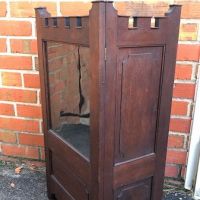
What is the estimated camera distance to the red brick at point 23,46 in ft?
5.16

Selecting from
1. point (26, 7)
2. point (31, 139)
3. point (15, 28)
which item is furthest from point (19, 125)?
point (26, 7)

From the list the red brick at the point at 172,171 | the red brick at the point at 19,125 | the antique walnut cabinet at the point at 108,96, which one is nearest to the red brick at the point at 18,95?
the red brick at the point at 19,125

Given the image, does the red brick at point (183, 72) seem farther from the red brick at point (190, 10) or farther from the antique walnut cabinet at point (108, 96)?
the antique walnut cabinet at point (108, 96)

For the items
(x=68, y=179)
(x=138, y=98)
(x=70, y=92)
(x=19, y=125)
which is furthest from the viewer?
(x=19, y=125)

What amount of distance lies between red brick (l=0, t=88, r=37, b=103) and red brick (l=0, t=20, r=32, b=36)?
33 cm

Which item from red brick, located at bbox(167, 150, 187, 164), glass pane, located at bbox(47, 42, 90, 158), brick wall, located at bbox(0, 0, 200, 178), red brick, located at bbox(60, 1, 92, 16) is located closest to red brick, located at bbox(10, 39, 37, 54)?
brick wall, located at bbox(0, 0, 200, 178)

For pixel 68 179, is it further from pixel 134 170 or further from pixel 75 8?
pixel 75 8

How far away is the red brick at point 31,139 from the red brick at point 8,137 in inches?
1.6

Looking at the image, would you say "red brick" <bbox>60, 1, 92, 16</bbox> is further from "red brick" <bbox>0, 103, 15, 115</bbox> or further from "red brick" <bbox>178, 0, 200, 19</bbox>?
"red brick" <bbox>0, 103, 15, 115</bbox>

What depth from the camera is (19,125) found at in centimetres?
179

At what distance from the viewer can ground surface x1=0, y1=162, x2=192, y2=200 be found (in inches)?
61.8

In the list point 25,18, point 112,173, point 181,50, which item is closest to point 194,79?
point 181,50

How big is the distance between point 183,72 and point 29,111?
0.92m

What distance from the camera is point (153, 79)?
1064mm
